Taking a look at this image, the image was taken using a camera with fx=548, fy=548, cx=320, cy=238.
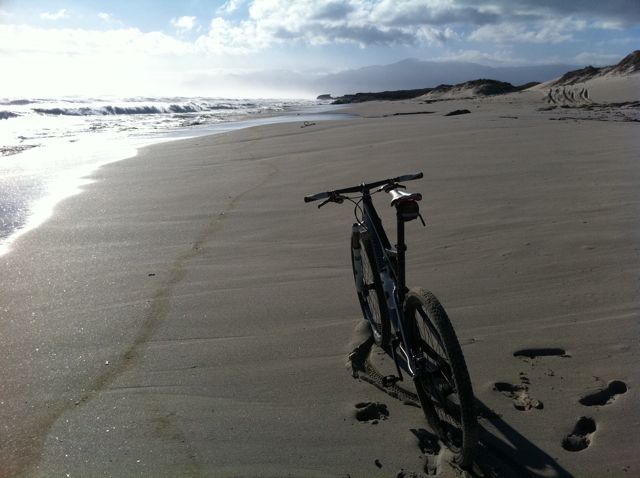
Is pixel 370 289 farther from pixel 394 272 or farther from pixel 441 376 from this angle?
pixel 441 376

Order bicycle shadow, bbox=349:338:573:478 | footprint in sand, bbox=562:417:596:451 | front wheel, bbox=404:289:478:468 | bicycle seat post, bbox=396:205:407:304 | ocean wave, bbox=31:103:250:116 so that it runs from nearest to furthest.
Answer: front wheel, bbox=404:289:478:468 < bicycle shadow, bbox=349:338:573:478 < footprint in sand, bbox=562:417:596:451 < bicycle seat post, bbox=396:205:407:304 < ocean wave, bbox=31:103:250:116

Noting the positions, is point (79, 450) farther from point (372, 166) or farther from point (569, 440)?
point (372, 166)

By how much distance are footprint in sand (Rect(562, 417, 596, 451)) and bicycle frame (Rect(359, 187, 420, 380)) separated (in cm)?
68

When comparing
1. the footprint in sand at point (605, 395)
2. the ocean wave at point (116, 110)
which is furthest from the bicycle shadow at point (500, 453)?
the ocean wave at point (116, 110)

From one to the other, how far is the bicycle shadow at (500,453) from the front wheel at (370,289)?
0.56 metres

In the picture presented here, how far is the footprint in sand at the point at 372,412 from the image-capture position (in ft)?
8.27

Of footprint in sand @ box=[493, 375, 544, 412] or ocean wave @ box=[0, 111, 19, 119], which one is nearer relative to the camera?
footprint in sand @ box=[493, 375, 544, 412]

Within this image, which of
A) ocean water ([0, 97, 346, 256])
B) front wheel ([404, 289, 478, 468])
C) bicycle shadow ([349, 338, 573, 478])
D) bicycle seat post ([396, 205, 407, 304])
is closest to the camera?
front wheel ([404, 289, 478, 468])

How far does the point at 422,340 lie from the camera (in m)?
2.38

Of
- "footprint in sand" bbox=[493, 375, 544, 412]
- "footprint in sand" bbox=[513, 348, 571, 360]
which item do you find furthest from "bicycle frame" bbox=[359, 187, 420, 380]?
"footprint in sand" bbox=[513, 348, 571, 360]

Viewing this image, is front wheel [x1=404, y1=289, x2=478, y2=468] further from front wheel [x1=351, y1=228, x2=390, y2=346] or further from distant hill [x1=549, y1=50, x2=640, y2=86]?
distant hill [x1=549, y1=50, x2=640, y2=86]

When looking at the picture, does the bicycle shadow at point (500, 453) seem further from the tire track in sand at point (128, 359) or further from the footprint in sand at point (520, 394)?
the tire track in sand at point (128, 359)

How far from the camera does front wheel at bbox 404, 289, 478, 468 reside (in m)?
1.99

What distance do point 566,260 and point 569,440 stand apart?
2.13m
